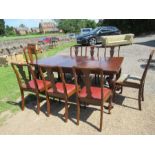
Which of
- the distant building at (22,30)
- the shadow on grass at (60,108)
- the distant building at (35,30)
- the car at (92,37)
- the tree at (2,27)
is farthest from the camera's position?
the distant building at (35,30)

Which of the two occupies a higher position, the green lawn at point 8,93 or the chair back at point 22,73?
the chair back at point 22,73

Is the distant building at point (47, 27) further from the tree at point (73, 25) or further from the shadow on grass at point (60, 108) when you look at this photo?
the shadow on grass at point (60, 108)

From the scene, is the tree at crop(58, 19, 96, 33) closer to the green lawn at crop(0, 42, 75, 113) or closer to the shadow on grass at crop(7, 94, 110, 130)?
the green lawn at crop(0, 42, 75, 113)

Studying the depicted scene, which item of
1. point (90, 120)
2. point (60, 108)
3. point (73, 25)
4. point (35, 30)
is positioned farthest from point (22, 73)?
point (35, 30)

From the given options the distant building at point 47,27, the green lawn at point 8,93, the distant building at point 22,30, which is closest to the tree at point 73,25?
the distant building at point 47,27

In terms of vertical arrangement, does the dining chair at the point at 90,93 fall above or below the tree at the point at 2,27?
above

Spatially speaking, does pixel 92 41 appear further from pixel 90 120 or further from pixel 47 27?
pixel 47 27

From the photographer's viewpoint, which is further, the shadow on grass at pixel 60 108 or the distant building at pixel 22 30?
the distant building at pixel 22 30

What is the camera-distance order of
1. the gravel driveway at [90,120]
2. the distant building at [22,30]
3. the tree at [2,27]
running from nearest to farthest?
1. the gravel driveway at [90,120]
2. the tree at [2,27]
3. the distant building at [22,30]

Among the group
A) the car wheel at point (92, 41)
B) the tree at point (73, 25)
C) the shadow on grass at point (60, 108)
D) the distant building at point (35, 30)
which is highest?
the shadow on grass at point (60, 108)

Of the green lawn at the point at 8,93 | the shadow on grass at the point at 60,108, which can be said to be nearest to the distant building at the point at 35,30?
the green lawn at the point at 8,93

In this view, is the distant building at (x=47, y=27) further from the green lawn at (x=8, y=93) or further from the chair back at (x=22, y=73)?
the chair back at (x=22, y=73)

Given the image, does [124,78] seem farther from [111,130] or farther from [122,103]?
[111,130]

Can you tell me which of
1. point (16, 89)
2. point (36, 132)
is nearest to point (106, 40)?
point (16, 89)
